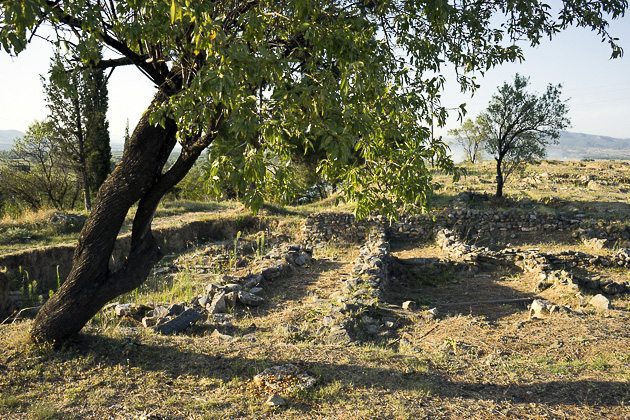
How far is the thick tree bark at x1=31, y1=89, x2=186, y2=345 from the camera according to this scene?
222 inches

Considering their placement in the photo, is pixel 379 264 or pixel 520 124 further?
pixel 520 124

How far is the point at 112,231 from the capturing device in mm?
5824

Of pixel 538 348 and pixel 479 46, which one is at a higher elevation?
pixel 479 46

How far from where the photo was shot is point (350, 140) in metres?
3.90

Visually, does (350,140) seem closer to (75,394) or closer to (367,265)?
(75,394)

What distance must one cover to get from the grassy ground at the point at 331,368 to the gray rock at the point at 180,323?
0.59 feet

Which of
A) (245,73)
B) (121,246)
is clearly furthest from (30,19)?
(121,246)

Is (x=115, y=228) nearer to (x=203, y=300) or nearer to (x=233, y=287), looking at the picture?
(x=203, y=300)

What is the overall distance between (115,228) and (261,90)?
114 inches

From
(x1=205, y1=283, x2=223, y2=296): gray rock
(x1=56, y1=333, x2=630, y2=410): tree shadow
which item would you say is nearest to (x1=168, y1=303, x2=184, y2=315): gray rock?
(x1=205, y1=283, x2=223, y2=296): gray rock

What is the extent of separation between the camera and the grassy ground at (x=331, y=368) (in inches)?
190

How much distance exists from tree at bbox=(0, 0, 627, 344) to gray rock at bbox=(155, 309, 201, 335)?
152 centimetres

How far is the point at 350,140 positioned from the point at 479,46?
140 inches

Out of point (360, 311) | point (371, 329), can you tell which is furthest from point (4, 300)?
point (371, 329)
